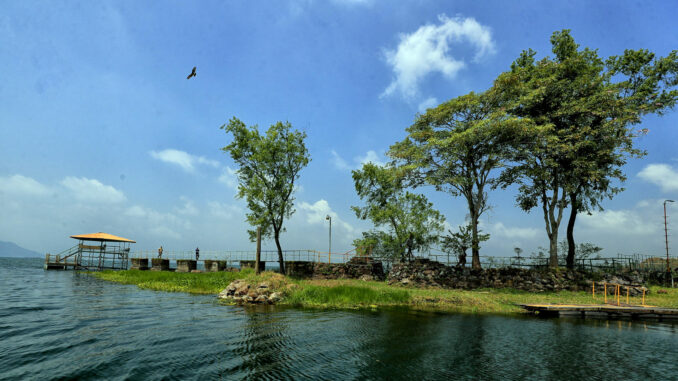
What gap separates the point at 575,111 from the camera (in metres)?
26.4

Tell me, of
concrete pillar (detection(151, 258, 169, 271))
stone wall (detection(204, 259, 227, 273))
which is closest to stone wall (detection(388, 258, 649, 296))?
stone wall (detection(204, 259, 227, 273))

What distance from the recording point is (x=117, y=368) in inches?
309

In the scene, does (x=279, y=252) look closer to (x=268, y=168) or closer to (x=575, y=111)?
(x=268, y=168)

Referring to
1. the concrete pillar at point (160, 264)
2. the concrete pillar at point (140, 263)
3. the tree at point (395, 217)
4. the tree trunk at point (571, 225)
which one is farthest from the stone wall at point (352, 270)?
the concrete pillar at point (140, 263)

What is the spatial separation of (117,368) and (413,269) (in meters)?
23.3

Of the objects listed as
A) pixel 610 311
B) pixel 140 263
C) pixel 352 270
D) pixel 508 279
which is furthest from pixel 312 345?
pixel 140 263

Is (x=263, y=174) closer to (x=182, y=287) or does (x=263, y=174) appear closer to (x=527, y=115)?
(x=182, y=287)

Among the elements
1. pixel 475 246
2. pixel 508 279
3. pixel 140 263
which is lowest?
pixel 140 263

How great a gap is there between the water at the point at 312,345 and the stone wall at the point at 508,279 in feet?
32.8

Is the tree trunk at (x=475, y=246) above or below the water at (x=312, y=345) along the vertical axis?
above

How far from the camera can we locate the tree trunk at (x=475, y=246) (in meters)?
26.7

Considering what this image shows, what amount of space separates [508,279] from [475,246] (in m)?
3.86

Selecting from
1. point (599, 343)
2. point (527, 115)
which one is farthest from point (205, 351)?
point (527, 115)

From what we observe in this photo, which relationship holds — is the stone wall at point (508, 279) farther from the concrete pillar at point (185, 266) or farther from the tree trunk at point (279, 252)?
the concrete pillar at point (185, 266)
